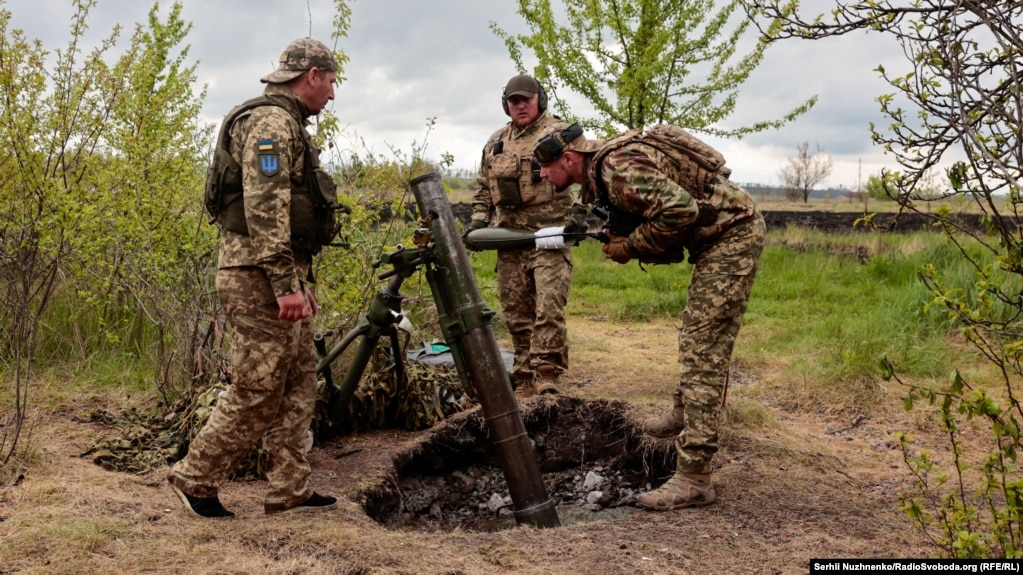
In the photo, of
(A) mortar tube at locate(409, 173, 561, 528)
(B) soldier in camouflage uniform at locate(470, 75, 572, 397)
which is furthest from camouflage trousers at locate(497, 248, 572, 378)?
(A) mortar tube at locate(409, 173, 561, 528)

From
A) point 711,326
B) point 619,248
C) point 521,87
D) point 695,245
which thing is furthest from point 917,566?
point 521,87

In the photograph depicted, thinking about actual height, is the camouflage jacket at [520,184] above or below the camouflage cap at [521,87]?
below

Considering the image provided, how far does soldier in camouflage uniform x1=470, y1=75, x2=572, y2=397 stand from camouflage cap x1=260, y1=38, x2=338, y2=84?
236 cm

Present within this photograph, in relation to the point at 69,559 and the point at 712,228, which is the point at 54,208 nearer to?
the point at 69,559

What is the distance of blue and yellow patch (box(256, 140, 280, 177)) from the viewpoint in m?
3.60

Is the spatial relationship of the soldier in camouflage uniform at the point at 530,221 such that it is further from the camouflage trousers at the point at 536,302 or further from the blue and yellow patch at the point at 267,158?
the blue and yellow patch at the point at 267,158

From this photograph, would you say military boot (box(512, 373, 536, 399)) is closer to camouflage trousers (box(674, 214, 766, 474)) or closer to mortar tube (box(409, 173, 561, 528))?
mortar tube (box(409, 173, 561, 528))

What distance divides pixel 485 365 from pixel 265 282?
1169 millimetres

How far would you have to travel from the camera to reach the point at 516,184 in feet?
20.5

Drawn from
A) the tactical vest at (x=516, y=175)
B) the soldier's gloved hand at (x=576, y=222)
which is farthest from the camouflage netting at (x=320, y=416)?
the tactical vest at (x=516, y=175)

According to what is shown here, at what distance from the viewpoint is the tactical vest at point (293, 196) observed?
3.74m

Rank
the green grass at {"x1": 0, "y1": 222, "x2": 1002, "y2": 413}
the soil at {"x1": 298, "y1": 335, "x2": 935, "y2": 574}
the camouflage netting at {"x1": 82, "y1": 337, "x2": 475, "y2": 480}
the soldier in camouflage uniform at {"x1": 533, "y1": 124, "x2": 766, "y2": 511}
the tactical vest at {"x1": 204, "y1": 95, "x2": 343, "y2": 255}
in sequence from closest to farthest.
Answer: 1. the soil at {"x1": 298, "y1": 335, "x2": 935, "y2": 574}
2. the tactical vest at {"x1": 204, "y1": 95, "x2": 343, "y2": 255}
3. the soldier in camouflage uniform at {"x1": 533, "y1": 124, "x2": 766, "y2": 511}
4. the camouflage netting at {"x1": 82, "y1": 337, "x2": 475, "y2": 480}
5. the green grass at {"x1": 0, "y1": 222, "x2": 1002, "y2": 413}

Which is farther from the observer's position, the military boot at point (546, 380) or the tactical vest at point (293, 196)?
the military boot at point (546, 380)

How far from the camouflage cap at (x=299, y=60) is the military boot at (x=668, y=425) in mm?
2770
